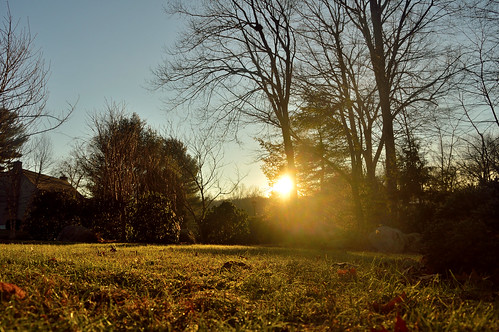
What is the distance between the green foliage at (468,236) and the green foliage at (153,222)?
9.50m

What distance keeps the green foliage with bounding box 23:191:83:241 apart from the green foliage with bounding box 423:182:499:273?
40.4 ft

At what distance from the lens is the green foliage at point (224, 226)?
49.8 ft

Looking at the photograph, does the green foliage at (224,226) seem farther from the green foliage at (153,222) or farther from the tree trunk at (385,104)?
the tree trunk at (385,104)

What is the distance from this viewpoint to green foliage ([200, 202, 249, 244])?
15.2 metres

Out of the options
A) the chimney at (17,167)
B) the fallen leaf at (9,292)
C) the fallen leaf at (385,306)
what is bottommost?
the fallen leaf at (385,306)

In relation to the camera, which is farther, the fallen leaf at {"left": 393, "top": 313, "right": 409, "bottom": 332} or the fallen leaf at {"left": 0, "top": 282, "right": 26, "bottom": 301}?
the fallen leaf at {"left": 0, "top": 282, "right": 26, "bottom": 301}

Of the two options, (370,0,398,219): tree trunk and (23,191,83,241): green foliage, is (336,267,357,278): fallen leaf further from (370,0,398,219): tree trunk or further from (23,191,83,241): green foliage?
(370,0,398,219): tree trunk

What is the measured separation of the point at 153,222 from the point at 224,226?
341cm

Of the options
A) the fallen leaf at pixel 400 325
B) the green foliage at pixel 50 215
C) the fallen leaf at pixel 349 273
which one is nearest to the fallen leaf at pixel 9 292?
the fallen leaf at pixel 400 325

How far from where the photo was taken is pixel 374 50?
683 inches

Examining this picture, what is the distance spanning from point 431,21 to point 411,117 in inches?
180

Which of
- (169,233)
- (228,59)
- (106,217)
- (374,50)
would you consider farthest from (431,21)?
(106,217)

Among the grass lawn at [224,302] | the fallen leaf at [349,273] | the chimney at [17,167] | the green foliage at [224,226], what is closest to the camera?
the grass lawn at [224,302]

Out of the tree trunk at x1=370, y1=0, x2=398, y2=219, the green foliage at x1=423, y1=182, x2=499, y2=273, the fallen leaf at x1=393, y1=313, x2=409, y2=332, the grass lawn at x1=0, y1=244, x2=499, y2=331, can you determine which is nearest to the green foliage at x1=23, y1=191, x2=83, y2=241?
the grass lawn at x1=0, y1=244, x2=499, y2=331
